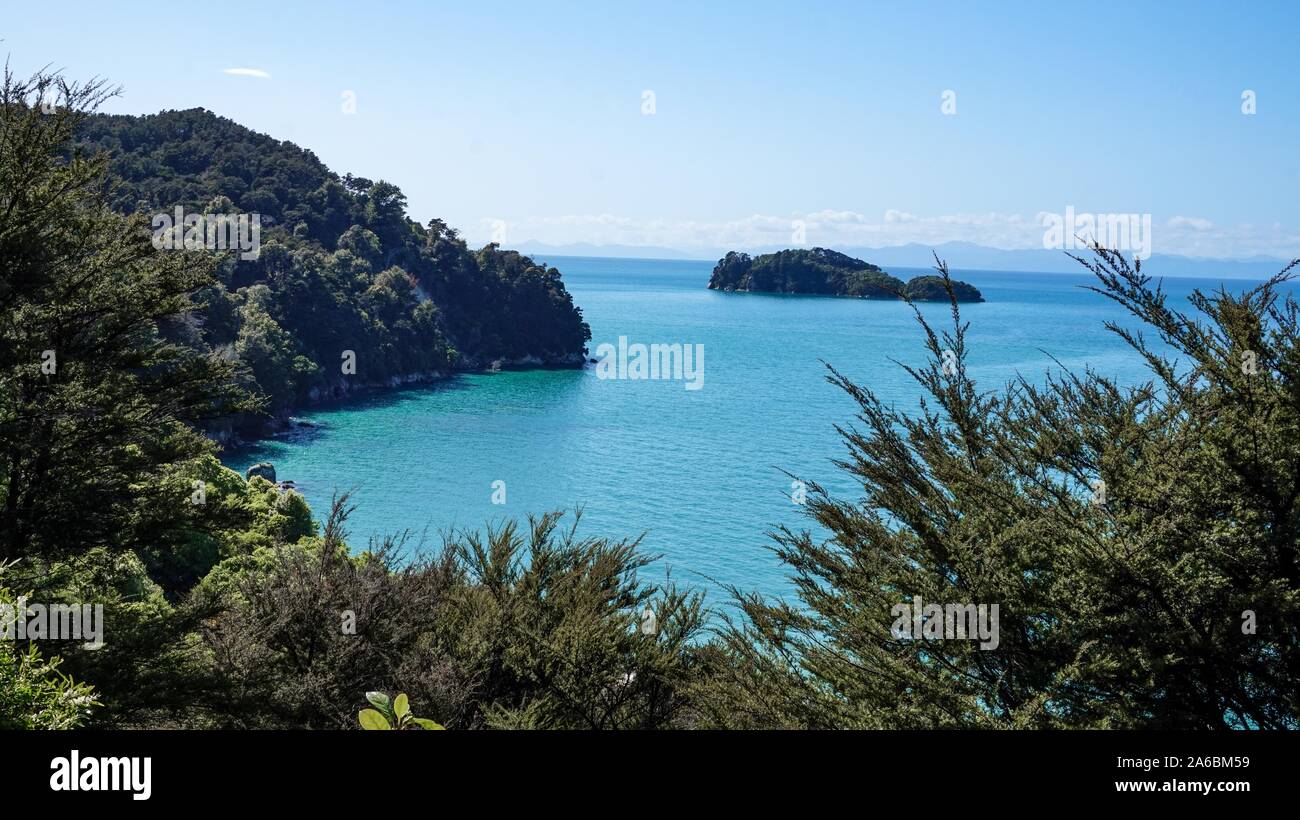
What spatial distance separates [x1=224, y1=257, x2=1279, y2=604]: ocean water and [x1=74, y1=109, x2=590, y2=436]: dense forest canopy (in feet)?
14.4

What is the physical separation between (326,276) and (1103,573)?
69.2m

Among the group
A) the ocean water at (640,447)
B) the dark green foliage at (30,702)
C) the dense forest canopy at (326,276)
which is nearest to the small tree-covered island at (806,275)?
the ocean water at (640,447)

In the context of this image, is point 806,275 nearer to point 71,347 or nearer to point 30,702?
point 71,347

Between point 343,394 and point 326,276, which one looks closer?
point 343,394

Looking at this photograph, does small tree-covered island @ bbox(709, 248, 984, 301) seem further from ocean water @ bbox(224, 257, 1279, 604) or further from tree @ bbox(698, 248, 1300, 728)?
tree @ bbox(698, 248, 1300, 728)

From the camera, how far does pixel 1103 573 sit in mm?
6801

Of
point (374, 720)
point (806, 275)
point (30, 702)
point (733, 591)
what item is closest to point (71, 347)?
point (733, 591)
